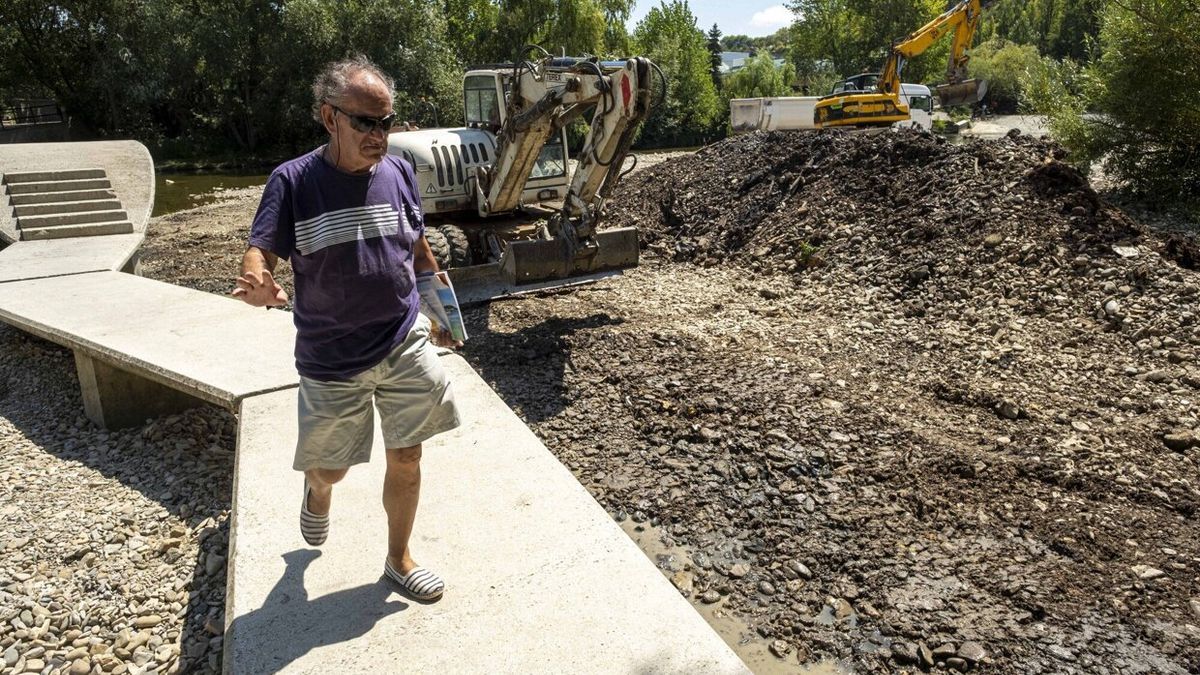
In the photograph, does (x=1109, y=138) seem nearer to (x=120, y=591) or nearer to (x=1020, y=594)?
(x=1020, y=594)

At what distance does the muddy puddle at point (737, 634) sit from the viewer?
3.19 m

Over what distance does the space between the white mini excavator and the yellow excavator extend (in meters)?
9.43

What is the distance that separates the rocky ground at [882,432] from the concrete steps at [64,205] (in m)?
1.58

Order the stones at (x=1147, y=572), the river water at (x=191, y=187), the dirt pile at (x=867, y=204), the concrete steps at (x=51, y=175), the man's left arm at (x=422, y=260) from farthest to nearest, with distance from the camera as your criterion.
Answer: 1. the river water at (x=191, y=187)
2. the concrete steps at (x=51, y=175)
3. the dirt pile at (x=867, y=204)
4. the stones at (x=1147, y=572)
5. the man's left arm at (x=422, y=260)

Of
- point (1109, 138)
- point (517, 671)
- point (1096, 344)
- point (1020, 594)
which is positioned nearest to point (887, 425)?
point (1020, 594)

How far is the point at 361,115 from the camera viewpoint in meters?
2.39

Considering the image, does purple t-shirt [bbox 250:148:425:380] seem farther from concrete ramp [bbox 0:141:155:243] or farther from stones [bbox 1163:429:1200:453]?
concrete ramp [bbox 0:141:155:243]

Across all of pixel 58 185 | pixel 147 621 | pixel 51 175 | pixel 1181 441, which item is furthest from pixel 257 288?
pixel 51 175

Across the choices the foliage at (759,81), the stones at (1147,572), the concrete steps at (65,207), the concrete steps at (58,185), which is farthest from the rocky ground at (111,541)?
the foliage at (759,81)

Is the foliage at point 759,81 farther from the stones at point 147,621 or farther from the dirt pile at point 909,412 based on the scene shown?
the stones at point 147,621

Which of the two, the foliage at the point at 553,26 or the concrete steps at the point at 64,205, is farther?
the foliage at the point at 553,26

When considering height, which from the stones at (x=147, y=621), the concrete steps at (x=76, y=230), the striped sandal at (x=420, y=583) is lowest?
the stones at (x=147, y=621)

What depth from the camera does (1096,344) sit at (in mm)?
5953

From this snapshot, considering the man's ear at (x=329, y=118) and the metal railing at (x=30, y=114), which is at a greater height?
the metal railing at (x=30, y=114)
